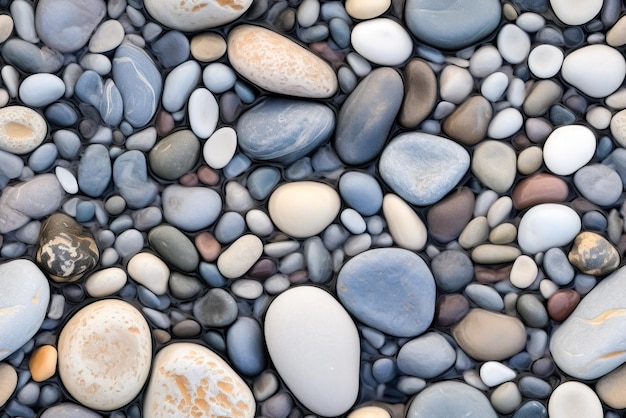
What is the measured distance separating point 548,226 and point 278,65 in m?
0.42

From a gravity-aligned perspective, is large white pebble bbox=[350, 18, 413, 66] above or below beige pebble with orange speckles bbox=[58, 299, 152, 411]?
above

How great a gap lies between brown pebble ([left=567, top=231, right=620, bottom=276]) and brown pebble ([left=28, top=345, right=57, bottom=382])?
0.70m

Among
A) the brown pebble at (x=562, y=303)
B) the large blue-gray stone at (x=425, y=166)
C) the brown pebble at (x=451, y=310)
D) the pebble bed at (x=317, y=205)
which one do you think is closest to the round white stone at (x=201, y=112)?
the pebble bed at (x=317, y=205)

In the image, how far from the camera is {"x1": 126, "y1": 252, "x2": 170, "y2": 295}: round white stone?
102cm

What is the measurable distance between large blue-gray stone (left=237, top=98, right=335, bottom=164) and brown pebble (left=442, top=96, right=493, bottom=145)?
17cm

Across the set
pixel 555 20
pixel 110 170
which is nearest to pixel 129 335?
pixel 110 170

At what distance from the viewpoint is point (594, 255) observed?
1007 millimetres

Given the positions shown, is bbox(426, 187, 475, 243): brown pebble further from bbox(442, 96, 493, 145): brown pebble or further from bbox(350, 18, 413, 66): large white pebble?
bbox(350, 18, 413, 66): large white pebble

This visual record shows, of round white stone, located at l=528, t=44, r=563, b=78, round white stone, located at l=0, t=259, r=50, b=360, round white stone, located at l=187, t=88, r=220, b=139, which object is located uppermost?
round white stone, located at l=528, t=44, r=563, b=78

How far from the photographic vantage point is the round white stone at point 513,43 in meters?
1.06

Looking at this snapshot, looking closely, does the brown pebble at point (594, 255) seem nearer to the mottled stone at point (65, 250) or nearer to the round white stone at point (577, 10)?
the round white stone at point (577, 10)

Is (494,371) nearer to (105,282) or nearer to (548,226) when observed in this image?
(548,226)

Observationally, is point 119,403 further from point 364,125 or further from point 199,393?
point 364,125

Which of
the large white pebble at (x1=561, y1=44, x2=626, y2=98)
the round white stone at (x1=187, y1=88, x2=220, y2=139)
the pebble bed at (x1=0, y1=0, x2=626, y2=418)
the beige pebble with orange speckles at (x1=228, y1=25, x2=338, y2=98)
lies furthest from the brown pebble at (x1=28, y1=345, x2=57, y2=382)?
the large white pebble at (x1=561, y1=44, x2=626, y2=98)
